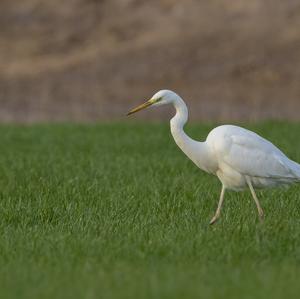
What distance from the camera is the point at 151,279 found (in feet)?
23.2

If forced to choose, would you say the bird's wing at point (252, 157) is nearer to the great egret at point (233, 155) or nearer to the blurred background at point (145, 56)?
the great egret at point (233, 155)

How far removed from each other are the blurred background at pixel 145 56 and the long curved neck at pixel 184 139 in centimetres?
3655

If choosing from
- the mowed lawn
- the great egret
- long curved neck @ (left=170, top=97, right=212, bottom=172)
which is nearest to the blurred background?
the mowed lawn

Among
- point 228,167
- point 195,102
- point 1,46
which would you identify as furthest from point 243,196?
point 1,46

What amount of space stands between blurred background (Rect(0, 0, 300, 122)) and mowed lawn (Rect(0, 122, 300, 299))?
32831 mm

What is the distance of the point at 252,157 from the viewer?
10.3m

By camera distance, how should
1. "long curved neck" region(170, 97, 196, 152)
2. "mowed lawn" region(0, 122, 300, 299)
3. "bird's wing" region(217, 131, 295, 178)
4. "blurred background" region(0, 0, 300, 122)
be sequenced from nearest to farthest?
"mowed lawn" region(0, 122, 300, 299) → "long curved neck" region(170, 97, 196, 152) → "bird's wing" region(217, 131, 295, 178) → "blurred background" region(0, 0, 300, 122)

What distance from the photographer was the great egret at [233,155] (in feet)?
33.0

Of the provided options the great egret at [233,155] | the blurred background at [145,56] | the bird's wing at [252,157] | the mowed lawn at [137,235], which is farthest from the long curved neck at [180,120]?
the blurred background at [145,56]

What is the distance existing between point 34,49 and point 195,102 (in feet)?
34.8

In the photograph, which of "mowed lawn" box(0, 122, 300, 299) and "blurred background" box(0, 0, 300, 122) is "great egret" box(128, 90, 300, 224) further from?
"blurred background" box(0, 0, 300, 122)

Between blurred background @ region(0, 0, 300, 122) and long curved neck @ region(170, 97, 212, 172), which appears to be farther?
blurred background @ region(0, 0, 300, 122)

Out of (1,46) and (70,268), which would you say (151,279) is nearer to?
(70,268)

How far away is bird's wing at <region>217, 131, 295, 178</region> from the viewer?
10.1m
